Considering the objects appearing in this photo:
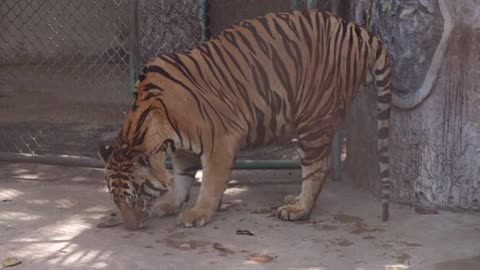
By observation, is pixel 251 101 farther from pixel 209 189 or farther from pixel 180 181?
pixel 180 181

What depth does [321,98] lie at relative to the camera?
5.69 meters

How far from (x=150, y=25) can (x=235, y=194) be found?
314cm

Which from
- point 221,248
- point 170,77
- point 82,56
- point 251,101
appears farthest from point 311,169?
point 82,56

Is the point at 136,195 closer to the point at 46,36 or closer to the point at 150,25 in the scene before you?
the point at 150,25

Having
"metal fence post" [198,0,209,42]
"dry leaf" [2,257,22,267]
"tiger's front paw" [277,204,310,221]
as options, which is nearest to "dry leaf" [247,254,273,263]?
"tiger's front paw" [277,204,310,221]

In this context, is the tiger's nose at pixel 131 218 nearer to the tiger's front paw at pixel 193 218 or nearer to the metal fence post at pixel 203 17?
the tiger's front paw at pixel 193 218

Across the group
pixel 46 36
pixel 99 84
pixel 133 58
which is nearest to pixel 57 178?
pixel 133 58

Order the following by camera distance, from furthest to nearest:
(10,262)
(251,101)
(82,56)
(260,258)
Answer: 1. (82,56)
2. (251,101)
3. (260,258)
4. (10,262)

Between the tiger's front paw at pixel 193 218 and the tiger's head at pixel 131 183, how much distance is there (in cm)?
21

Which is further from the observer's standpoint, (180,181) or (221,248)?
(180,181)

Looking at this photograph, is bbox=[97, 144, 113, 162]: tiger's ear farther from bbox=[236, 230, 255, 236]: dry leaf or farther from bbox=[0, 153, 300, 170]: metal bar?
bbox=[0, 153, 300, 170]: metal bar

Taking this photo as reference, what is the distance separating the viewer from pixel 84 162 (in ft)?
22.5

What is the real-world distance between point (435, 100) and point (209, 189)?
154cm

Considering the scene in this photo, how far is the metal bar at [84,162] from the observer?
6590 mm
